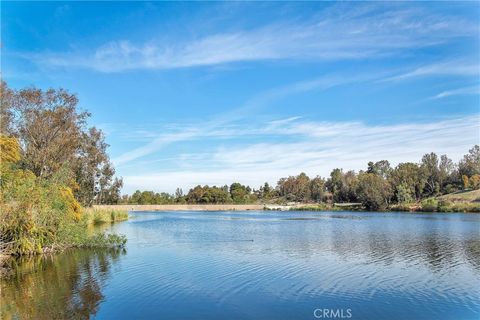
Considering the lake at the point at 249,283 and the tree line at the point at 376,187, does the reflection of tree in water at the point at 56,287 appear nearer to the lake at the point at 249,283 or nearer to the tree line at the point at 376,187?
the lake at the point at 249,283

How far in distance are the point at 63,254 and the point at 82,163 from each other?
118 feet

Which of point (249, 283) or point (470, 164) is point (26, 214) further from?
point (470, 164)

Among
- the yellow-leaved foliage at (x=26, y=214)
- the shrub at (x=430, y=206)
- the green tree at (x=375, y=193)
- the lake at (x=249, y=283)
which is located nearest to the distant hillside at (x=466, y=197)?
the shrub at (x=430, y=206)

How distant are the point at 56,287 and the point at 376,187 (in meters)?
110

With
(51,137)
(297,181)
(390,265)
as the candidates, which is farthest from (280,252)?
(297,181)

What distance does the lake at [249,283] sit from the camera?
559 inches

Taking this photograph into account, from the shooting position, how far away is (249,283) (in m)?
18.0

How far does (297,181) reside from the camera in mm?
183375

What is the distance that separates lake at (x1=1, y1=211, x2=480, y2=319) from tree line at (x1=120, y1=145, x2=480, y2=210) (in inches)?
3626

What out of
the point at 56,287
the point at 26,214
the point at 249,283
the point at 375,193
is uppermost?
the point at 375,193

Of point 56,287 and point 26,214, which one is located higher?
point 26,214

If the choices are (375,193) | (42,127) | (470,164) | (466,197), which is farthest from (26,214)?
(470,164)

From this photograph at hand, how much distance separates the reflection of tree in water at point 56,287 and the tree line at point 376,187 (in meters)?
102

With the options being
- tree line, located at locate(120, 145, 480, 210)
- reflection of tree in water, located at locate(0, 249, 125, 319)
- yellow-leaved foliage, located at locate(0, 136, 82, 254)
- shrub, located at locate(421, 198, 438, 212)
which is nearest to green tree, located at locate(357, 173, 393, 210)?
tree line, located at locate(120, 145, 480, 210)
